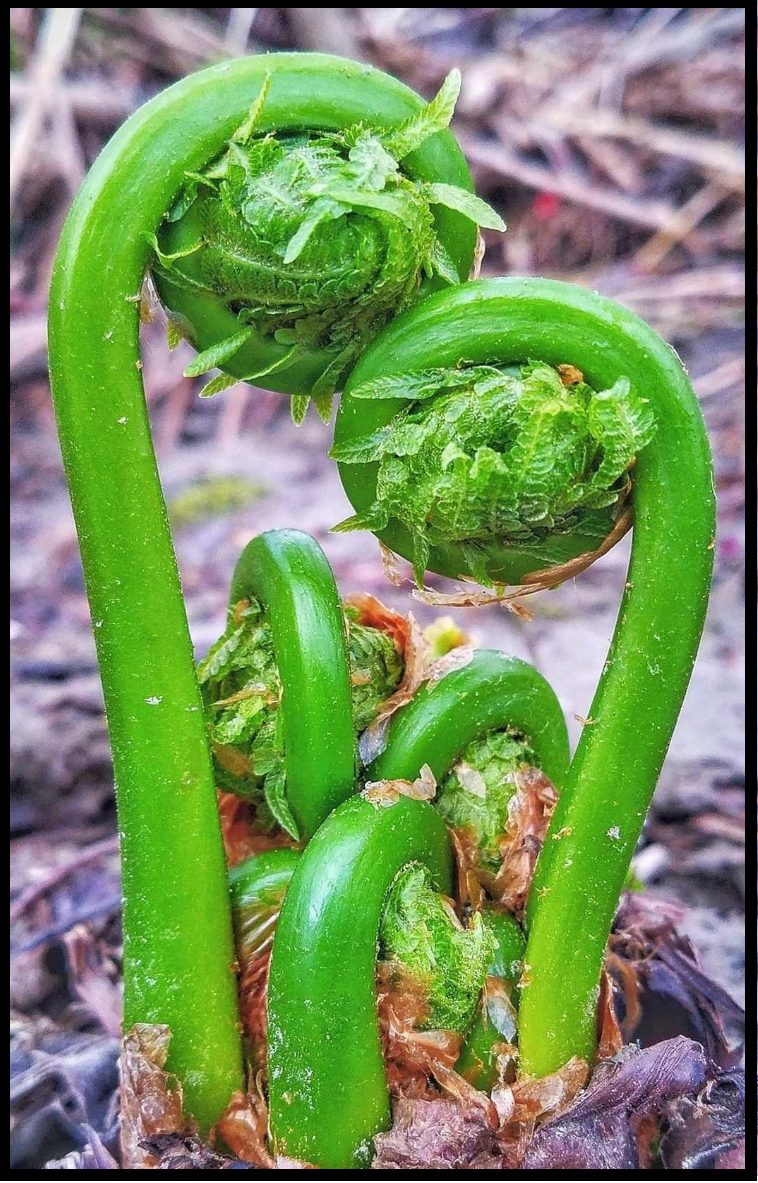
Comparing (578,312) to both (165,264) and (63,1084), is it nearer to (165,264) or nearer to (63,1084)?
(165,264)

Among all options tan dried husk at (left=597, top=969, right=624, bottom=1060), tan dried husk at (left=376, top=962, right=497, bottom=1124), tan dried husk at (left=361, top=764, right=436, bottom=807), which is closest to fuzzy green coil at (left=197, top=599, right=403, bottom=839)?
tan dried husk at (left=361, top=764, right=436, bottom=807)

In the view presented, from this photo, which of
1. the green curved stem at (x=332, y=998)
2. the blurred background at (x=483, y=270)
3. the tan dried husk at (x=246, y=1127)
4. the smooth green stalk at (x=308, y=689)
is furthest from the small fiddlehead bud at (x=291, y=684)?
the blurred background at (x=483, y=270)

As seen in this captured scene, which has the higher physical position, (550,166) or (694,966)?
(550,166)

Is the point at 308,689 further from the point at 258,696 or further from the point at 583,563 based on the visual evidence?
the point at 583,563

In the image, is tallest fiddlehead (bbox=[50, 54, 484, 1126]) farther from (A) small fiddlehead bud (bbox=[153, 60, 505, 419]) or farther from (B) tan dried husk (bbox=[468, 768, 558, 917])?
(B) tan dried husk (bbox=[468, 768, 558, 917])

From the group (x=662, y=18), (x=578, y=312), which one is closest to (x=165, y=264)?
(x=578, y=312)
